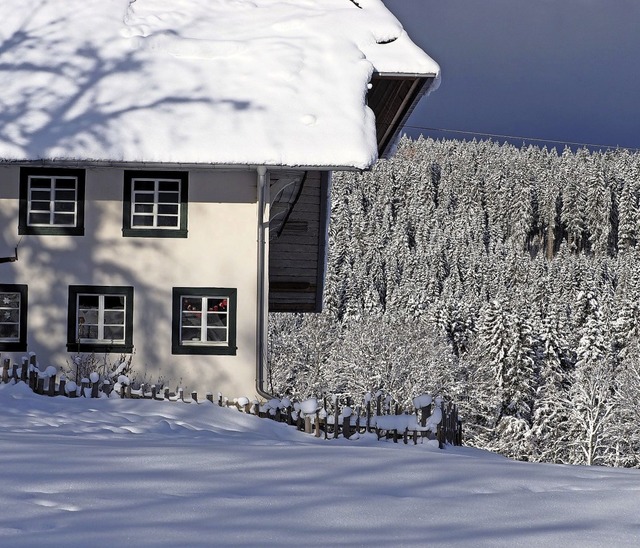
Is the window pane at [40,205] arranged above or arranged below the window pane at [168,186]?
below

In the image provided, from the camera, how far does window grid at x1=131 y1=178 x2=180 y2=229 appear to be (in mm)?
16828

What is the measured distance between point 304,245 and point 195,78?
559 centimetres

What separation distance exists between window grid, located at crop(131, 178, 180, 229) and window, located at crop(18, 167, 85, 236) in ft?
3.16

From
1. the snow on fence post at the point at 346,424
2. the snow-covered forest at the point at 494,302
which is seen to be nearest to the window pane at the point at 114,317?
the snow on fence post at the point at 346,424

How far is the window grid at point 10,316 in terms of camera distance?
54.2 ft

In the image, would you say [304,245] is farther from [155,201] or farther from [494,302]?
[494,302]

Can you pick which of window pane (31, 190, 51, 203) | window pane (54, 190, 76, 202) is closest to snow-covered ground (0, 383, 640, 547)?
window pane (54, 190, 76, 202)

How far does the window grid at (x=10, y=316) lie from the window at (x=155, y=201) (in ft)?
7.70

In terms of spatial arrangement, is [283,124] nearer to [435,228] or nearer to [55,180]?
[55,180]

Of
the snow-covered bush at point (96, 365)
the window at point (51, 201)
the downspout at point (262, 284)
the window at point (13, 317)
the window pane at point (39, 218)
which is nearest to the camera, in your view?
the snow-covered bush at point (96, 365)

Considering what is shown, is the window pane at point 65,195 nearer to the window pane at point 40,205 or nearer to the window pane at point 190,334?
the window pane at point 40,205

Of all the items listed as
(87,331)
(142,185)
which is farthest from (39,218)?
(87,331)

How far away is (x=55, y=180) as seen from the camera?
17.0 metres

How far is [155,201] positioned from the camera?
1689cm
